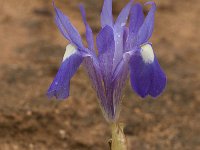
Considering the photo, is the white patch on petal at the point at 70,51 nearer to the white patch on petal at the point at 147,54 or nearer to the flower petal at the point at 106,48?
the flower petal at the point at 106,48

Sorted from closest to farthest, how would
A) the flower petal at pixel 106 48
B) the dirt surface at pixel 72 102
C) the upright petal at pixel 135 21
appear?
the flower petal at pixel 106 48 → the upright petal at pixel 135 21 → the dirt surface at pixel 72 102

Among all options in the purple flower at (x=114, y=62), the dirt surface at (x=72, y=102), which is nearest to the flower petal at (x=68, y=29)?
the purple flower at (x=114, y=62)

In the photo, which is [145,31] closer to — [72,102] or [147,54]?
[147,54]

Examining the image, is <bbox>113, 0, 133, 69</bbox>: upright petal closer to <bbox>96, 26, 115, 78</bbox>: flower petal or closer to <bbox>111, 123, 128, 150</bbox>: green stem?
<bbox>96, 26, 115, 78</bbox>: flower petal

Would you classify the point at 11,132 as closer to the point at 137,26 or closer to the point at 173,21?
the point at 137,26

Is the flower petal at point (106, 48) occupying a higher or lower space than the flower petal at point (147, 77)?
higher

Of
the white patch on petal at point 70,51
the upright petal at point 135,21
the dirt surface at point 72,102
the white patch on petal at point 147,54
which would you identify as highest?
the upright petal at point 135,21
